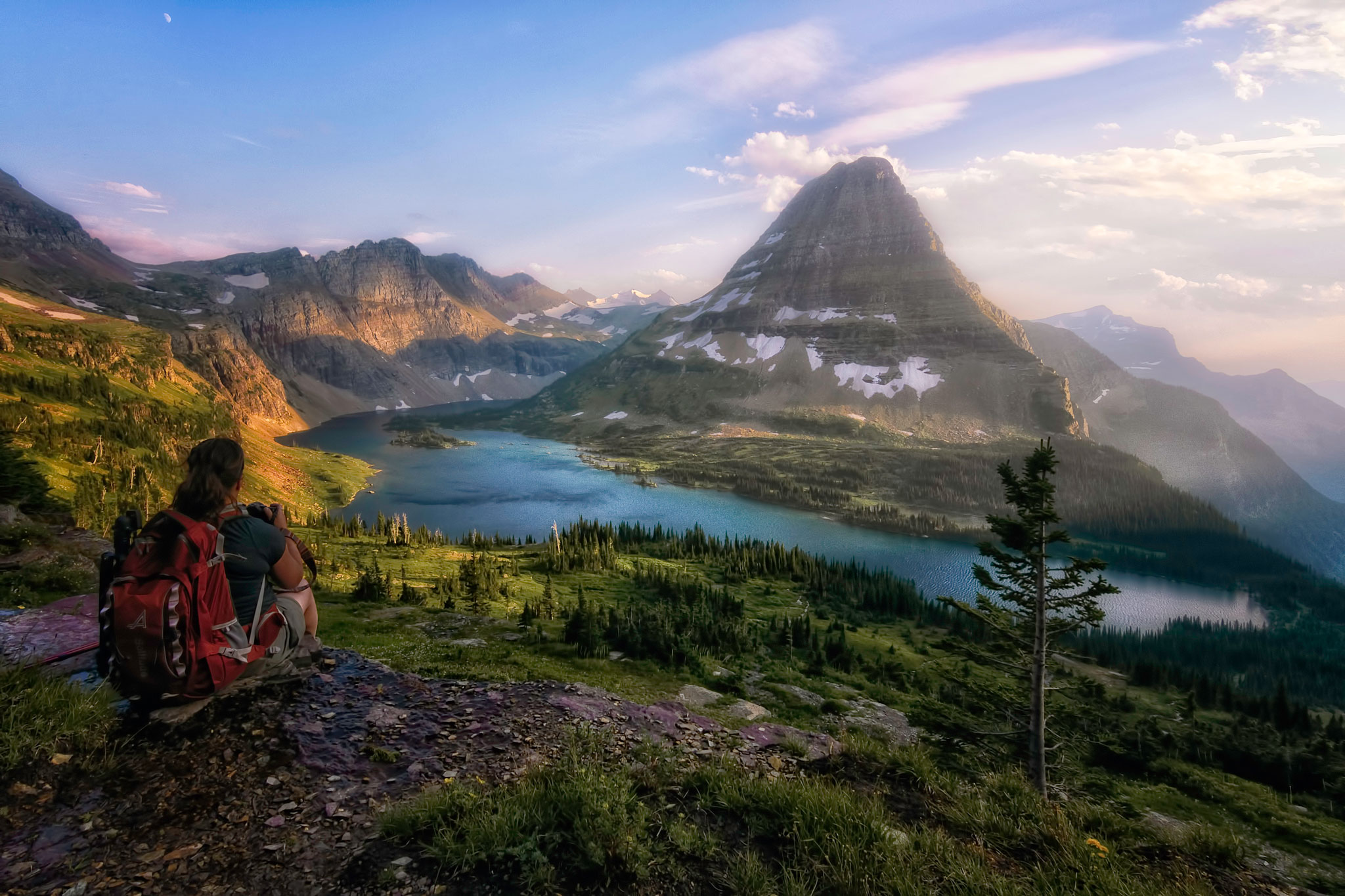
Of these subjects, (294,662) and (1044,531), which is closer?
(294,662)

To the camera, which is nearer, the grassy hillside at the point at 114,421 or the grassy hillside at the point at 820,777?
the grassy hillside at the point at 820,777

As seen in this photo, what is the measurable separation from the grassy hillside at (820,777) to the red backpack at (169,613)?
11.7 feet

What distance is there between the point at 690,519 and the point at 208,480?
122 meters

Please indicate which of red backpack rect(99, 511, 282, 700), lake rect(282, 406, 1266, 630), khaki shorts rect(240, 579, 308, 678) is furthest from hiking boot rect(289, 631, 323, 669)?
lake rect(282, 406, 1266, 630)

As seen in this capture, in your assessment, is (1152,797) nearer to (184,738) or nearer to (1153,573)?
(184,738)

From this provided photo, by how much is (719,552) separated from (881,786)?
81.4m

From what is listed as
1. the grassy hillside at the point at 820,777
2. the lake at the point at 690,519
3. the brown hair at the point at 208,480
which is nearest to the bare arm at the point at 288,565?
the brown hair at the point at 208,480

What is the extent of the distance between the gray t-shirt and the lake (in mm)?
94049

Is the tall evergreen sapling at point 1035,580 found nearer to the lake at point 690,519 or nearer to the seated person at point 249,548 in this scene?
the seated person at point 249,548

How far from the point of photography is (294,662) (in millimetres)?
8625

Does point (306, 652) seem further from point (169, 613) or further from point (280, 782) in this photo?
point (280, 782)

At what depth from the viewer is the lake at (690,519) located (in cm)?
10529

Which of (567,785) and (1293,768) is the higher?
(567,785)

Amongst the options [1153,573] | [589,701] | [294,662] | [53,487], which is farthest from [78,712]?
[1153,573]
